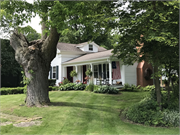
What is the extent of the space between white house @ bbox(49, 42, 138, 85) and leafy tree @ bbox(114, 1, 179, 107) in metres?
6.32

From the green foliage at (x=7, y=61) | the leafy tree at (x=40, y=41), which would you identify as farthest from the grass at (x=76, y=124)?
the green foliage at (x=7, y=61)

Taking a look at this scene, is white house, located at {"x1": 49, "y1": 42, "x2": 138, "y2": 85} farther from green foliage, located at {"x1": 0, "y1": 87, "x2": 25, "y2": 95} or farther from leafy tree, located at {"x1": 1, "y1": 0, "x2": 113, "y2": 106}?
leafy tree, located at {"x1": 1, "y1": 0, "x2": 113, "y2": 106}

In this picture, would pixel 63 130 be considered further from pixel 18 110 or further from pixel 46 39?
pixel 46 39

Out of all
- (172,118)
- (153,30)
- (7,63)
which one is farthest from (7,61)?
(172,118)

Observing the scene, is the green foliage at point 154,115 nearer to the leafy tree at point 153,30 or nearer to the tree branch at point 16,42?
the leafy tree at point 153,30

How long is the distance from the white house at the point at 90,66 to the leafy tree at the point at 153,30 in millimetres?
6323

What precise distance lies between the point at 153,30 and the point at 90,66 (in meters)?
12.8

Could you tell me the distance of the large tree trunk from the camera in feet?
23.9

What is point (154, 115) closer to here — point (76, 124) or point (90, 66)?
point (76, 124)

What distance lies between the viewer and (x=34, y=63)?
24.0 ft

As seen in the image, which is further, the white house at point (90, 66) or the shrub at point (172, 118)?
the white house at point (90, 66)

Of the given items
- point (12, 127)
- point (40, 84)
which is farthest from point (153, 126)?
point (40, 84)

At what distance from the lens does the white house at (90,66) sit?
48.9 ft

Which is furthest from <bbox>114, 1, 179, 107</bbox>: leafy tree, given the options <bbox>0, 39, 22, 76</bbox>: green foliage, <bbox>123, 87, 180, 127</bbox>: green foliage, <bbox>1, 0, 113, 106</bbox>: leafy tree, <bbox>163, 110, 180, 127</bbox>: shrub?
<bbox>0, 39, 22, 76</bbox>: green foliage
